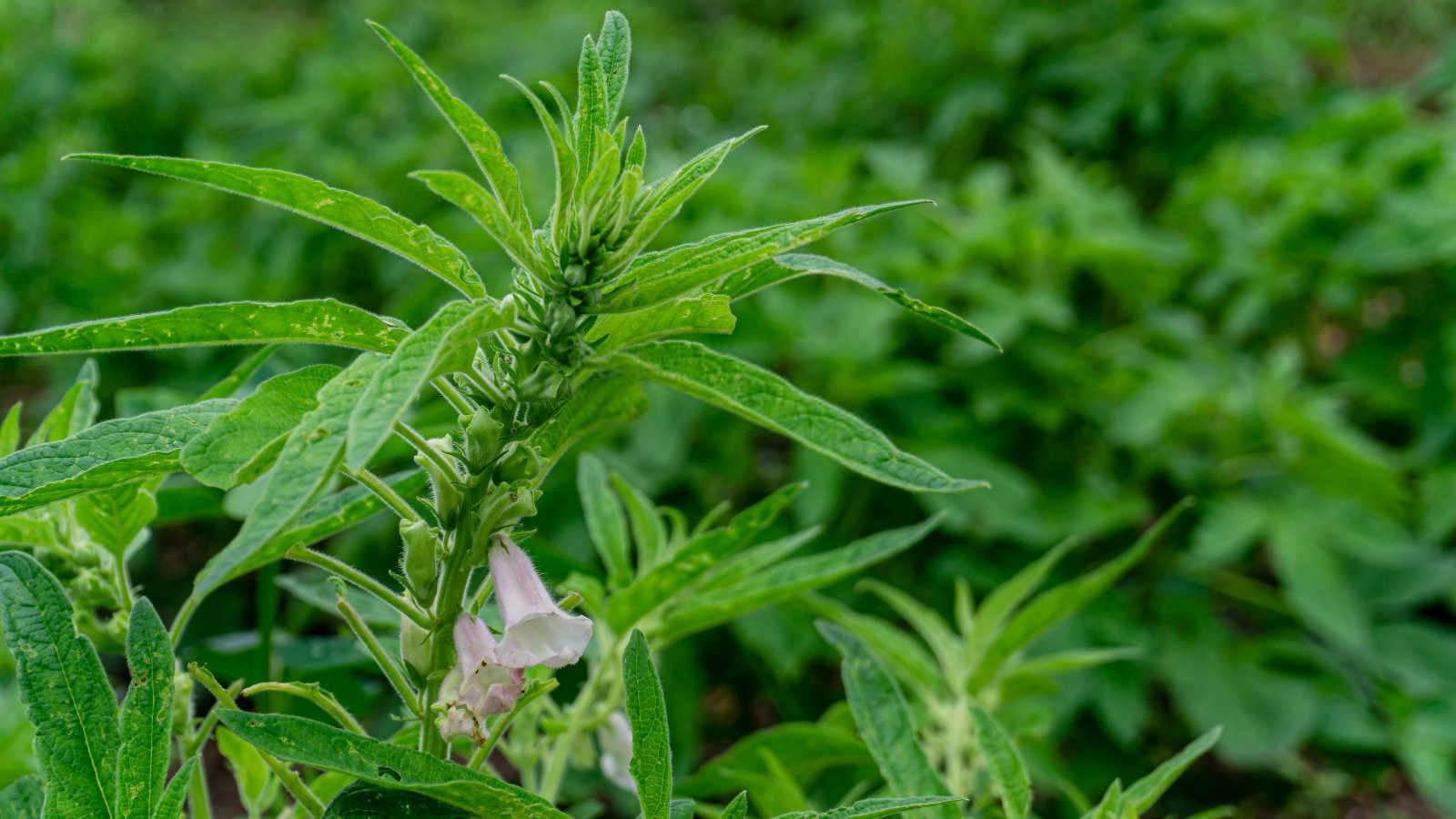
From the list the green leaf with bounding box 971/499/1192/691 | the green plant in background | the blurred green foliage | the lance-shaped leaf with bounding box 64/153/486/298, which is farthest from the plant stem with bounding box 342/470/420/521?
the blurred green foliage

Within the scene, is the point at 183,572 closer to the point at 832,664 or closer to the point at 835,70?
the point at 832,664

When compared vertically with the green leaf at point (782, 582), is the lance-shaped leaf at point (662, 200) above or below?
above

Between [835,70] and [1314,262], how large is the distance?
193 centimetres

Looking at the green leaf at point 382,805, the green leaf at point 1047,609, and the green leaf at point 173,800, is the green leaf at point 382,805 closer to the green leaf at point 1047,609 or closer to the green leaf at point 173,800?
the green leaf at point 173,800

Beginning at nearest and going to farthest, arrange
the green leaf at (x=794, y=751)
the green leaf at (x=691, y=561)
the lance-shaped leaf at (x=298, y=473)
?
the lance-shaped leaf at (x=298, y=473)
the green leaf at (x=691, y=561)
the green leaf at (x=794, y=751)

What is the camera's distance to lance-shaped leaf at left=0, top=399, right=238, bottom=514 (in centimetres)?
46

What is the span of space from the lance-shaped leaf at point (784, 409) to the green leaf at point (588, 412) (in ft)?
0.21

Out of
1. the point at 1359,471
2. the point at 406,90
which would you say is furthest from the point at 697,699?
the point at 406,90

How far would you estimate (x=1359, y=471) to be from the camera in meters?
2.03

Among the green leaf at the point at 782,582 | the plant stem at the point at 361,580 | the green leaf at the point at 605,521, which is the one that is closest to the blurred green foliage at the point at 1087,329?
the green leaf at the point at 605,521

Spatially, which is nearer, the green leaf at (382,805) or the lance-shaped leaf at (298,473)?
the lance-shaped leaf at (298,473)

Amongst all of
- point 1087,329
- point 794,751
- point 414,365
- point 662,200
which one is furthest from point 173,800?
point 1087,329

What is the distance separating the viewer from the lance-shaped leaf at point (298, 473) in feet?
1.24

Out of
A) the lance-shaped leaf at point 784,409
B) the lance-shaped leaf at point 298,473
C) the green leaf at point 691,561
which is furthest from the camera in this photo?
the green leaf at point 691,561
